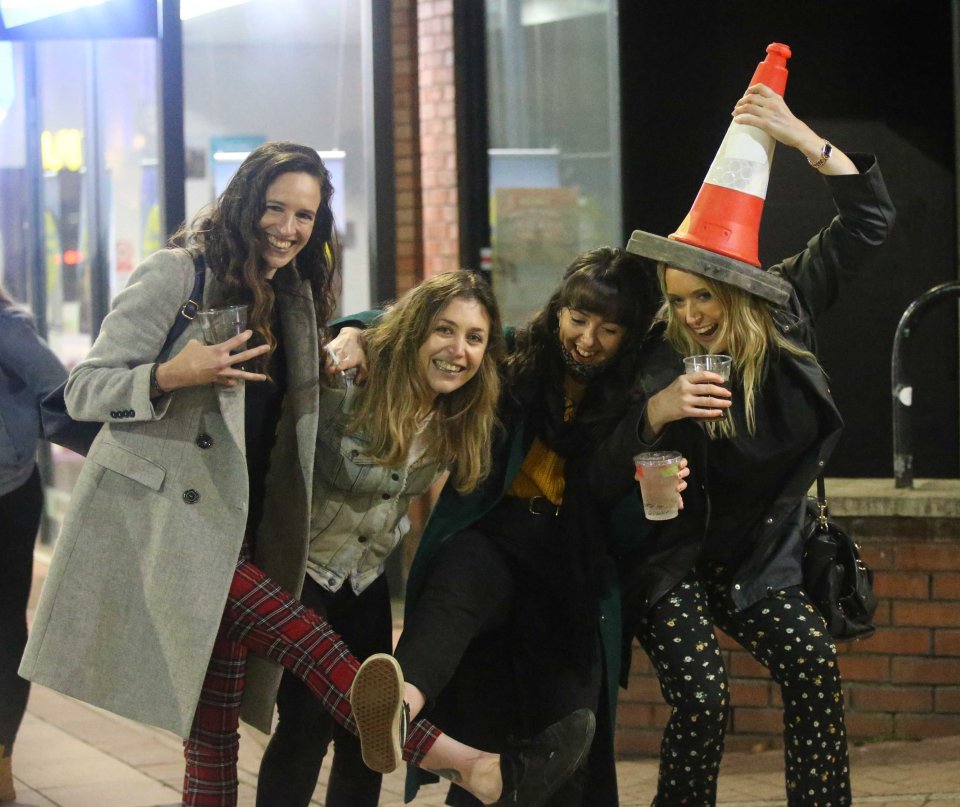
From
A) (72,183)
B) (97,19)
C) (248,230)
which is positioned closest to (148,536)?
(248,230)

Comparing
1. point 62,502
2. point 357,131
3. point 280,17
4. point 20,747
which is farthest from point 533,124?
point 62,502

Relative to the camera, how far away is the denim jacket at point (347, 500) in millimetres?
3736

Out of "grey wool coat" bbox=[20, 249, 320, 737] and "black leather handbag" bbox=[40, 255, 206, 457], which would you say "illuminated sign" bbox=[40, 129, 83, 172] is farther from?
"grey wool coat" bbox=[20, 249, 320, 737]

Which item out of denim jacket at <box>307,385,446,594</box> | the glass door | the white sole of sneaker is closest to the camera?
the white sole of sneaker

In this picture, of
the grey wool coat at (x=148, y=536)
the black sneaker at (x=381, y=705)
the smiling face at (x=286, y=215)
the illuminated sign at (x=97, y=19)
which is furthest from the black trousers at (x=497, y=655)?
the illuminated sign at (x=97, y=19)

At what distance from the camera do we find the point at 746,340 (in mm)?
3592

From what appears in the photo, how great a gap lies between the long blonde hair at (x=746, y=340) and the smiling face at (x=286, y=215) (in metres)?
0.99

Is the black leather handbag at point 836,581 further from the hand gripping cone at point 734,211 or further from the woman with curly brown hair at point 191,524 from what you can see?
the woman with curly brown hair at point 191,524

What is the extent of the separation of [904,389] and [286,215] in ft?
7.95

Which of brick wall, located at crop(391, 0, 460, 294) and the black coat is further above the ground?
brick wall, located at crop(391, 0, 460, 294)

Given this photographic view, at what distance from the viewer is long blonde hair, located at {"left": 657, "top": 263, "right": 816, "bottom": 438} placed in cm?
359

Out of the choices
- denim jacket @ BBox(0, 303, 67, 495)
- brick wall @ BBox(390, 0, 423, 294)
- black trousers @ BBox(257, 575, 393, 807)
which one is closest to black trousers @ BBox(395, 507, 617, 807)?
black trousers @ BBox(257, 575, 393, 807)

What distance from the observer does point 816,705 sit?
11.8ft

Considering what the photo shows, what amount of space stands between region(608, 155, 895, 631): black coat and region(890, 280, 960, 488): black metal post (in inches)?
41.7
